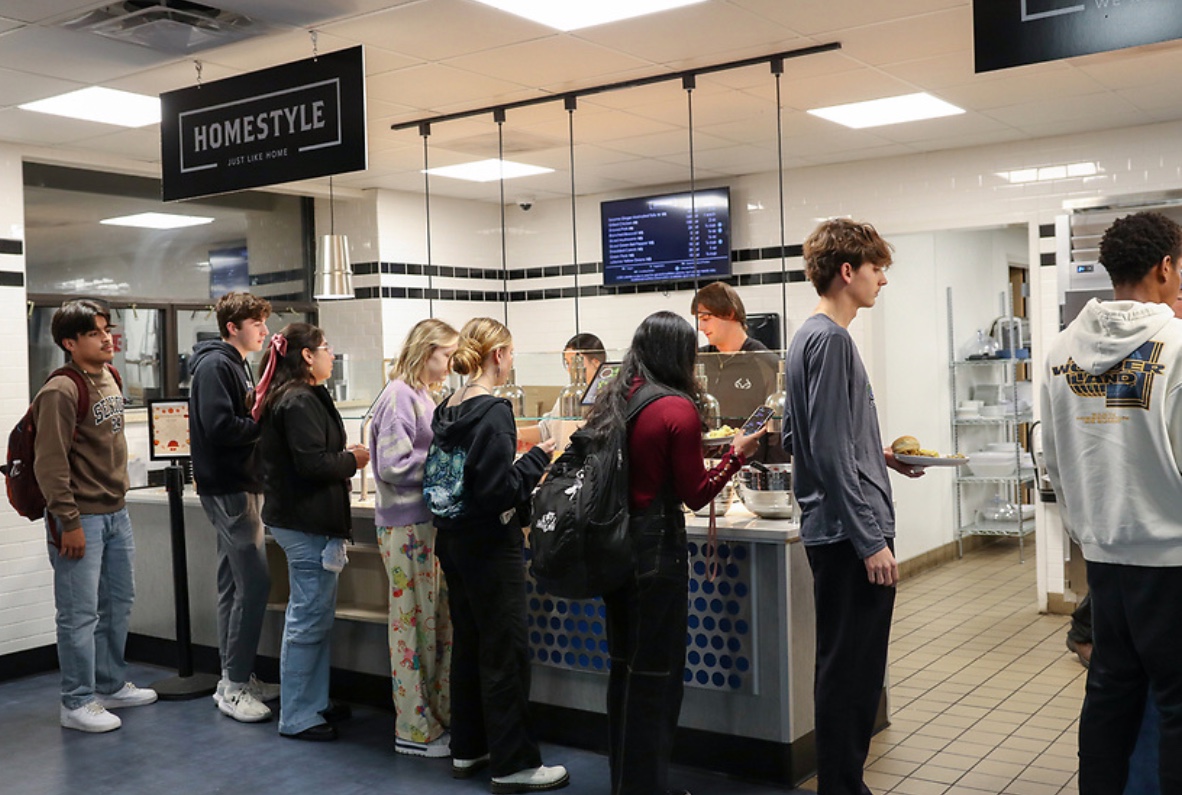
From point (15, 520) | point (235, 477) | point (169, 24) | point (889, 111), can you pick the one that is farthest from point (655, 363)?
point (15, 520)

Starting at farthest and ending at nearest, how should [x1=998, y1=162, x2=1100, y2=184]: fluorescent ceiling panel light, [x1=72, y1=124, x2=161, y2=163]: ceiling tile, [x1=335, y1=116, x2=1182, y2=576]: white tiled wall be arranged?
[x1=335, y1=116, x2=1182, y2=576]: white tiled wall < [x1=998, y1=162, x2=1100, y2=184]: fluorescent ceiling panel light < [x1=72, y1=124, x2=161, y2=163]: ceiling tile

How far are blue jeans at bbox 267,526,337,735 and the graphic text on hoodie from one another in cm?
308

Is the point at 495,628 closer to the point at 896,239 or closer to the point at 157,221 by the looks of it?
the point at 157,221

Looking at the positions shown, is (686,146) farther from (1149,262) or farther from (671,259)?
(1149,262)

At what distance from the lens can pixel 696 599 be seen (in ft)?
14.1

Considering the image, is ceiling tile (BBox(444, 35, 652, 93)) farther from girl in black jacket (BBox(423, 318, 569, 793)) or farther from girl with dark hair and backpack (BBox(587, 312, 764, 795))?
girl with dark hair and backpack (BBox(587, 312, 764, 795))

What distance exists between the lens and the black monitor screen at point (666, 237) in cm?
834

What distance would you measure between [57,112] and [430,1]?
257 cm

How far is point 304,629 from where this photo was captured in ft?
15.7

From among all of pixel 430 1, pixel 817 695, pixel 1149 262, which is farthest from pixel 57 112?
pixel 1149 262

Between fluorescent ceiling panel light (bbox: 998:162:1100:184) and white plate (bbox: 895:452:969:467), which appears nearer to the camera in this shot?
white plate (bbox: 895:452:969:467)

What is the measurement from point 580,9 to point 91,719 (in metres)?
3.70

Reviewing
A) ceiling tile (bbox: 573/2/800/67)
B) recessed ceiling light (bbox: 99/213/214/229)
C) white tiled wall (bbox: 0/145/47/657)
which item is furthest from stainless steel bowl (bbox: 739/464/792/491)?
recessed ceiling light (bbox: 99/213/214/229)

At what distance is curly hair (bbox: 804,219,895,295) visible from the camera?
336cm
